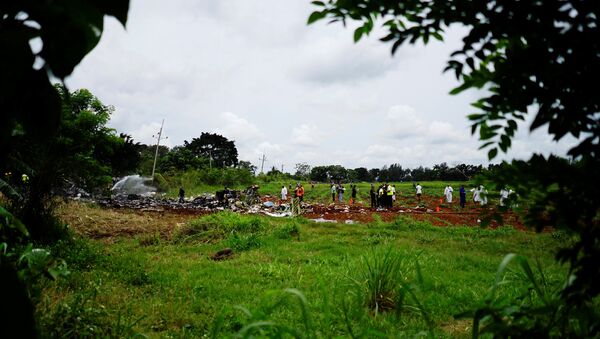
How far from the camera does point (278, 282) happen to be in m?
6.30

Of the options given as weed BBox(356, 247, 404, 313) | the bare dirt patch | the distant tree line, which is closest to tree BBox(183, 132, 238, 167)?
the distant tree line

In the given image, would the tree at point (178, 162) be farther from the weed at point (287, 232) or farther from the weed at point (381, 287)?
the weed at point (381, 287)

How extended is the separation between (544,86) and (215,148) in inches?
2813

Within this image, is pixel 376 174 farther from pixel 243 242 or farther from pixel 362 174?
pixel 243 242

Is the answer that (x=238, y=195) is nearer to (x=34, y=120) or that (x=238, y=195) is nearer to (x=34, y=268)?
(x=34, y=268)

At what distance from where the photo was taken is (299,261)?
8.05 metres

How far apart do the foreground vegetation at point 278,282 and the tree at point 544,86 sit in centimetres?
18

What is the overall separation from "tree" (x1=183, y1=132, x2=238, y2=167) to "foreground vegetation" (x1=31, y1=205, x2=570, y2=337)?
58.0 m

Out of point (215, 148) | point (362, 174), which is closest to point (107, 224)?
point (215, 148)

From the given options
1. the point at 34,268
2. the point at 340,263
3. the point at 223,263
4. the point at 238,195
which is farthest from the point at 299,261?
the point at 238,195

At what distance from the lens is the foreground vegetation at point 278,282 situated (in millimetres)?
3310

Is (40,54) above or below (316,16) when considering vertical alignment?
below

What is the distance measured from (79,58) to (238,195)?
2720cm

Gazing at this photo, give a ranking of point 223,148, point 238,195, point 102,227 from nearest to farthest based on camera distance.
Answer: point 102,227
point 238,195
point 223,148
